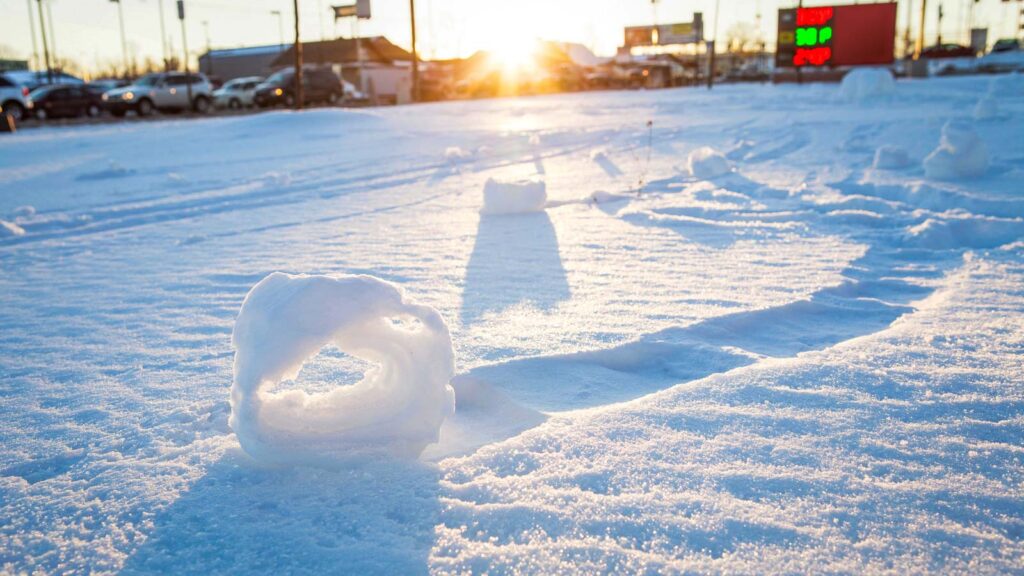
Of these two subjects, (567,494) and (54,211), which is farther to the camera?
(54,211)

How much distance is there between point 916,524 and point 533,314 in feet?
6.04

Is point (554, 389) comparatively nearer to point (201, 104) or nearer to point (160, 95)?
point (160, 95)

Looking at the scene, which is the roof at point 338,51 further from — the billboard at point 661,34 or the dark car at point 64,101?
the dark car at point 64,101

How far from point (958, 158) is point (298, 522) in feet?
23.5

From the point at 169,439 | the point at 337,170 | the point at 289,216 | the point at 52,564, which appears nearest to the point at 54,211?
the point at 289,216

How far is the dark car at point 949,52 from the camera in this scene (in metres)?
38.4

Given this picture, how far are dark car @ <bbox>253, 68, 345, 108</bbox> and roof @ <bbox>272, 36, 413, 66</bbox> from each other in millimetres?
24945

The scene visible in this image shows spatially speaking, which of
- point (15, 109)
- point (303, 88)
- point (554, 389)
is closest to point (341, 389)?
point (554, 389)

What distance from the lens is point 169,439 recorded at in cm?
201


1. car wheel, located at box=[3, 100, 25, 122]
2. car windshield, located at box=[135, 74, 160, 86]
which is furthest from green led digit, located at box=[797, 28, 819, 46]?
car wheel, located at box=[3, 100, 25, 122]

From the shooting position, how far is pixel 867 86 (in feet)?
48.9

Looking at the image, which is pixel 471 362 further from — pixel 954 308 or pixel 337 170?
pixel 337 170

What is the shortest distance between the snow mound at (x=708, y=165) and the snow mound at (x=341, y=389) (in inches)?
246

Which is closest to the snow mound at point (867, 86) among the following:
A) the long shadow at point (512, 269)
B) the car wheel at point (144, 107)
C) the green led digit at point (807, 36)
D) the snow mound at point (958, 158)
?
the green led digit at point (807, 36)
